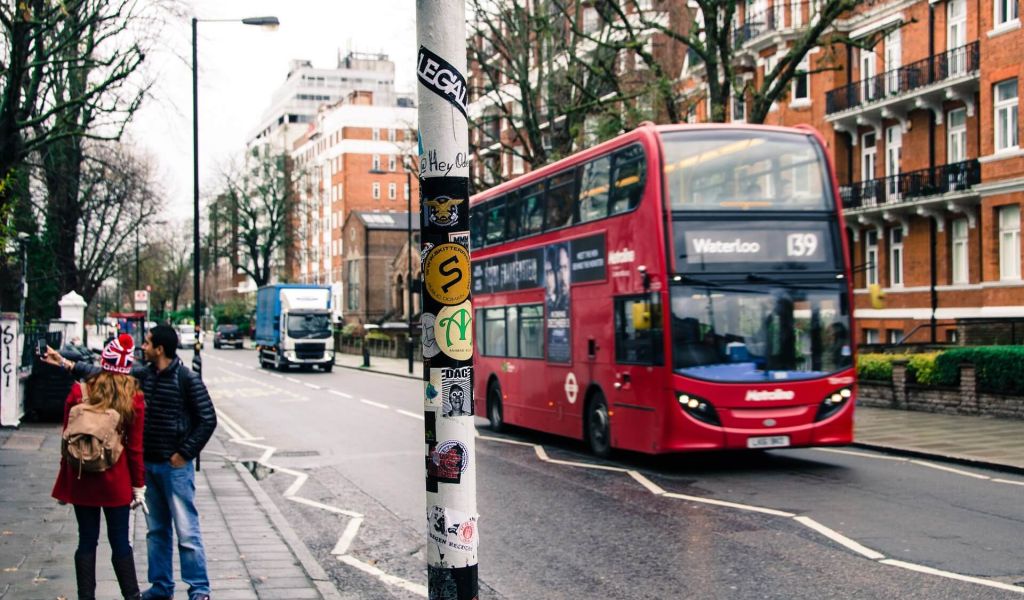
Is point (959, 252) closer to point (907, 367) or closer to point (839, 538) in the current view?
point (907, 367)

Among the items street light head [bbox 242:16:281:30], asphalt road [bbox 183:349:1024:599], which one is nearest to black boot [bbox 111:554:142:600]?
asphalt road [bbox 183:349:1024:599]

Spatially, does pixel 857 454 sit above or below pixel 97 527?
below

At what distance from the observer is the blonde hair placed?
6480 millimetres

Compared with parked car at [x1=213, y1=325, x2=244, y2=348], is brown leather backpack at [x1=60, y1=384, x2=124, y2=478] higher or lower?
higher

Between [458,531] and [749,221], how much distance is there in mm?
9193

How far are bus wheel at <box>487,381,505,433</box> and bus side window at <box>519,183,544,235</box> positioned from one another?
10.8 feet

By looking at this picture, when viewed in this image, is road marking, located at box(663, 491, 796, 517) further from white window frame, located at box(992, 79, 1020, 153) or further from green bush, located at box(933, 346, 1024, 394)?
white window frame, located at box(992, 79, 1020, 153)

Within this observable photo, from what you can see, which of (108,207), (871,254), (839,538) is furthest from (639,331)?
(108,207)

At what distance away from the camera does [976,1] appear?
1239 inches

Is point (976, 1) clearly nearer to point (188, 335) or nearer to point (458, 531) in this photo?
point (458, 531)

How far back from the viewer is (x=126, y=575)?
673 centimetres

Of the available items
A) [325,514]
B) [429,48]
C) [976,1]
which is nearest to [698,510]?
[325,514]

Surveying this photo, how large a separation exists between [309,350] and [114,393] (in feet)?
131

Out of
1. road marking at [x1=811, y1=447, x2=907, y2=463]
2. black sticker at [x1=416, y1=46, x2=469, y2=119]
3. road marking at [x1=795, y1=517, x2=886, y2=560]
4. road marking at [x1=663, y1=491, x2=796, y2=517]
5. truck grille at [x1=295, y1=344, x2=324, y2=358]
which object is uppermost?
black sticker at [x1=416, y1=46, x2=469, y2=119]
